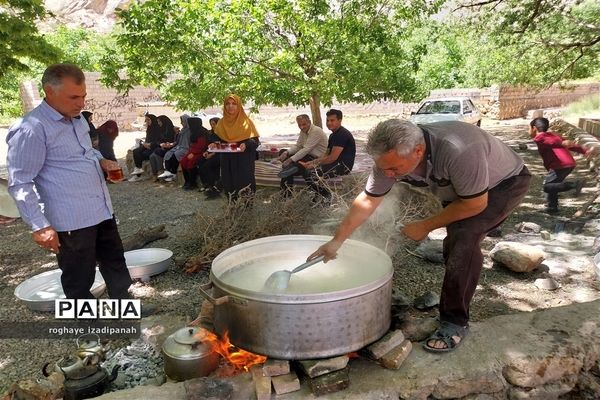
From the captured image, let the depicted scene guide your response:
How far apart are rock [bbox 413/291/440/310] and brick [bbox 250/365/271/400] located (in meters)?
1.37

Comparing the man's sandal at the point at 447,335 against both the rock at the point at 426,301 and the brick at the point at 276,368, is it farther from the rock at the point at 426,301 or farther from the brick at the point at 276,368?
the brick at the point at 276,368

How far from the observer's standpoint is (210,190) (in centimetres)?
724

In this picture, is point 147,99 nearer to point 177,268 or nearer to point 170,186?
point 170,186

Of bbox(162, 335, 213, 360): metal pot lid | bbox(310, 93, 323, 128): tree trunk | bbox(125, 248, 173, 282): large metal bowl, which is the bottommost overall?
bbox(125, 248, 173, 282): large metal bowl

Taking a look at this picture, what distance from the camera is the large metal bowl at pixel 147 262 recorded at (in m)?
3.73

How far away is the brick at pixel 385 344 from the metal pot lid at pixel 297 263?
0.99 ft

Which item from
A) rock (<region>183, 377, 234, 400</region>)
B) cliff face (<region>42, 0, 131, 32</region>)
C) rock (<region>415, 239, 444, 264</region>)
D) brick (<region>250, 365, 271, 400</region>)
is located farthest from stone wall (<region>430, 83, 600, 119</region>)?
cliff face (<region>42, 0, 131, 32</region>)

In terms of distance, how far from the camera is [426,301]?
302cm

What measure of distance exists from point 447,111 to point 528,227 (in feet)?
31.0

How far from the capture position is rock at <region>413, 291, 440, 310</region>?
2.99m

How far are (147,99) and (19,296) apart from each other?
17.6m

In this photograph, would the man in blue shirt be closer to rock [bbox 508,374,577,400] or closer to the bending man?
the bending man

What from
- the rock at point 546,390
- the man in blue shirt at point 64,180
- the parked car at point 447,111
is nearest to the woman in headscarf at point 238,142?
the man in blue shirt at point 64,180

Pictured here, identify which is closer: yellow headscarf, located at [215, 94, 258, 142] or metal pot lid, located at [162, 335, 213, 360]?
metal pot lid, located at [162, 335, 213, 360]
